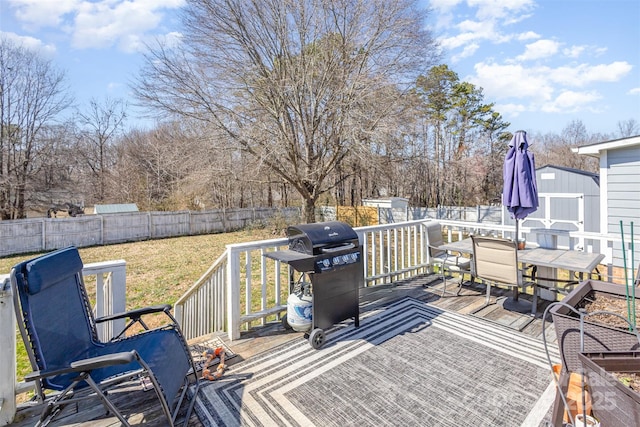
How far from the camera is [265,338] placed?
318 centimetres

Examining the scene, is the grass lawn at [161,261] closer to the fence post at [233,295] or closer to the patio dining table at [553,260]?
the fence post at [233,295]

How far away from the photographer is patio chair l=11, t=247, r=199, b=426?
1692 mm

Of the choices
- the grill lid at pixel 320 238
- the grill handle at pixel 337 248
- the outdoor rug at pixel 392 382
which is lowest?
the outdoor rug at pixel 392 382

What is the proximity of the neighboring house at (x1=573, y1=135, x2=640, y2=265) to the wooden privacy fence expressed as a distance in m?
10.6

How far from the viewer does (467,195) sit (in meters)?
19.8

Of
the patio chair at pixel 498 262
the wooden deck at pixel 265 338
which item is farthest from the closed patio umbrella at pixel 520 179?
the wooden deck at pixel 265 338

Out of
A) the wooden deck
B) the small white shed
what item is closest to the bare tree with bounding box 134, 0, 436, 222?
the small white shed

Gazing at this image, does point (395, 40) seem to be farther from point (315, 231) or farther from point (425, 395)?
point (425, 395)

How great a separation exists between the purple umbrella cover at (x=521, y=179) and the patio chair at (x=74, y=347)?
3757 millimetres

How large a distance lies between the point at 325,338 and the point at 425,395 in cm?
106

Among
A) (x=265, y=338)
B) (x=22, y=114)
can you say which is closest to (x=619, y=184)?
(x=265, y=338)

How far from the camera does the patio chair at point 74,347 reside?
1.69 meters

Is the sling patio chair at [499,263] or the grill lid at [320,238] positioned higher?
the grill lid at [320,238]

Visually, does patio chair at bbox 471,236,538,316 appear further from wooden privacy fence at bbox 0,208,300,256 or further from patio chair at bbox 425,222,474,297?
wooden privacy fence at bbox 0,208,300,256
